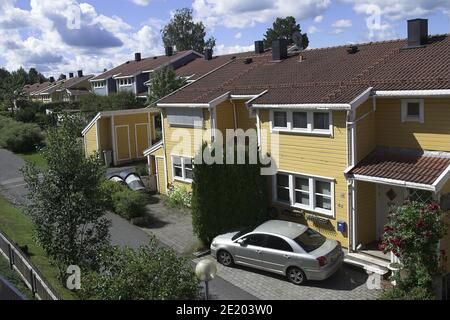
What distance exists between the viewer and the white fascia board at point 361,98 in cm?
1550

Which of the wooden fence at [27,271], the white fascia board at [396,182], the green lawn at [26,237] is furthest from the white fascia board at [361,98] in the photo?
the wooden fence at [27,271]

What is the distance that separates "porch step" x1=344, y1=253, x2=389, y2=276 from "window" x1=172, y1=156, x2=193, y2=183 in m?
10.7

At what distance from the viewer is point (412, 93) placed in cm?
1478

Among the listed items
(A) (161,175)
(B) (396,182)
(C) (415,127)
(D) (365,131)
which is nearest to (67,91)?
(A) (161,175)

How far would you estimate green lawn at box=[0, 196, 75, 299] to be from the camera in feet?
45.5

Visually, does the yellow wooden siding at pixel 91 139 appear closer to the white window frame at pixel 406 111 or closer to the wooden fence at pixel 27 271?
the wooden fence at pixel 27 271

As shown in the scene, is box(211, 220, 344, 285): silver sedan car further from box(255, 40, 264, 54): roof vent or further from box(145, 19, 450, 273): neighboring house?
box(255, 40, 264, 54): roof vent

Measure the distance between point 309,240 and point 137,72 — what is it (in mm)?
48062

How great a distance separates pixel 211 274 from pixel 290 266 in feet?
18.8

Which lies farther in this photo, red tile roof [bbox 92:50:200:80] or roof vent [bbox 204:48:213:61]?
red tile roof [bbox 92:50:200:80]

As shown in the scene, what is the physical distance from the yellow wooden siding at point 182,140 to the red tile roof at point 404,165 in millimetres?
8806

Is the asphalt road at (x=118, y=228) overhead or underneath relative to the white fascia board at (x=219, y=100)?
underneath

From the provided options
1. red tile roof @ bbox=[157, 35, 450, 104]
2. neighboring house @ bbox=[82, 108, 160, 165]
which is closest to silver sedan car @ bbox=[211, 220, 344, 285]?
red tile roof @ bbox=[157, 35, 450, 104]

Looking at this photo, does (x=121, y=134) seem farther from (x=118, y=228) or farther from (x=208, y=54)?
(x=208, y=54)
